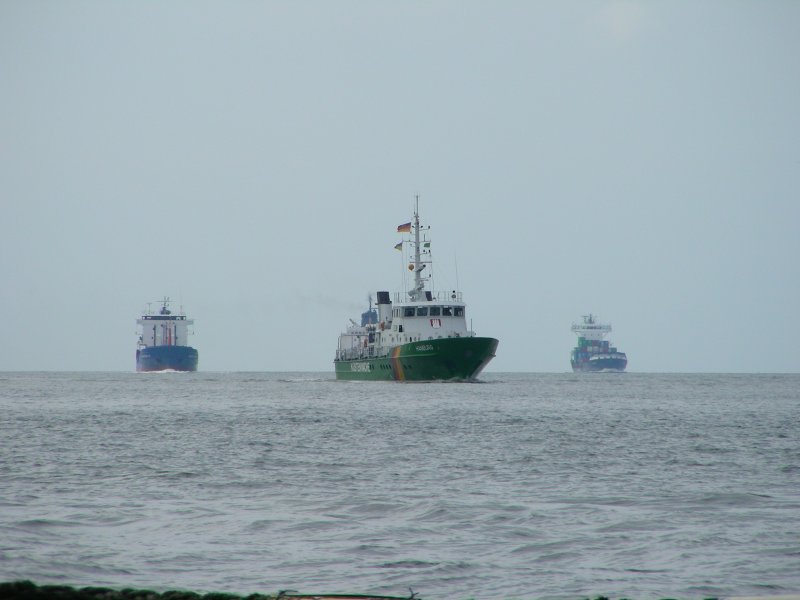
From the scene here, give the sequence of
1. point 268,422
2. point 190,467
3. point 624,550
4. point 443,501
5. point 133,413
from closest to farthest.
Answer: point 624,550
point 443,501
point 190,467
point 268,422
point 133,413

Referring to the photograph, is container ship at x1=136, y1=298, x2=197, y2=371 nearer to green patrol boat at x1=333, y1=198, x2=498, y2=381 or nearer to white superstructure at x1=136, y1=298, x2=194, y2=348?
white superstructure at x1=136, y1=298, x2=194, y2=348

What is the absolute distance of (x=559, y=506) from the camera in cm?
1750

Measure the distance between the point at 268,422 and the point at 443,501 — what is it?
23795mm

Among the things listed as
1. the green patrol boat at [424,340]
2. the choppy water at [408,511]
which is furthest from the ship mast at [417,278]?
the choppy water at [408,511]

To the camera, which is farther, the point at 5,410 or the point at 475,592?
the point at 5,410

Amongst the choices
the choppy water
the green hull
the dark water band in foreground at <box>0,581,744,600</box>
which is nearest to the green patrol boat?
the green hull

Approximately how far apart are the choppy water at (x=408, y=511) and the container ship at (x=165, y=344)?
13704 centimetres

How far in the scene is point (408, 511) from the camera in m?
16.9

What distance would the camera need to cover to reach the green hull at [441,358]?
73.5m

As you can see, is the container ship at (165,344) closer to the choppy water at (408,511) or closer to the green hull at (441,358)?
the green hull at (441,358)

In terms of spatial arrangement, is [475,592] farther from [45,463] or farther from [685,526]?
[45,463]

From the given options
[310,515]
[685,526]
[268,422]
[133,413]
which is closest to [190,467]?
[310,515]

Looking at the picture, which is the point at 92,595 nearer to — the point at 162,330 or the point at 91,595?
the point at 91,595

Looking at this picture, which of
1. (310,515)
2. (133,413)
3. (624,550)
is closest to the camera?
(624,550)
